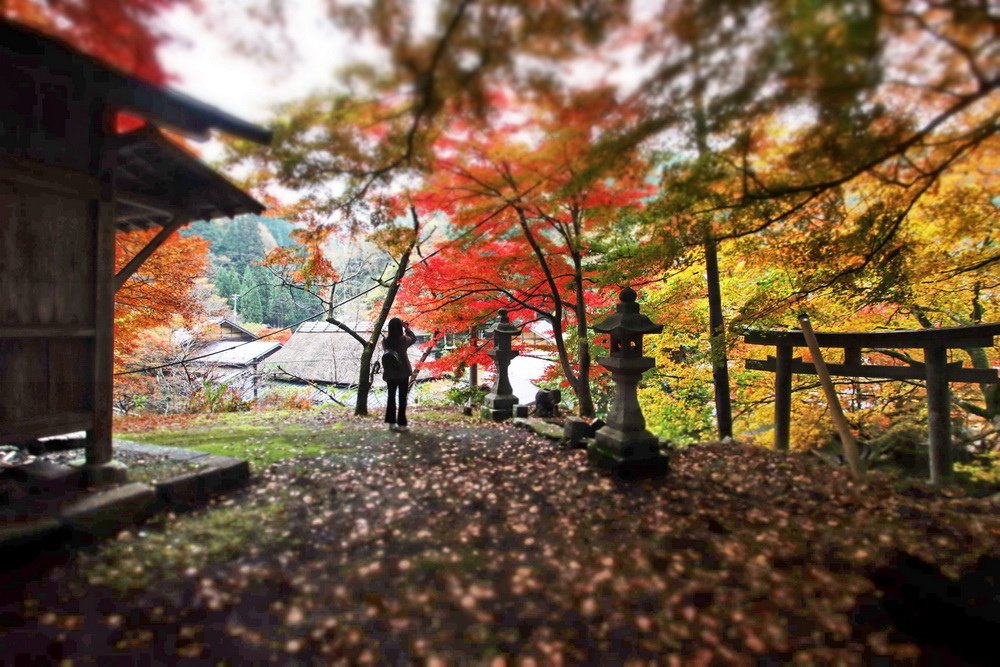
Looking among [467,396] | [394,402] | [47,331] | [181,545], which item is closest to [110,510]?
[181,545]

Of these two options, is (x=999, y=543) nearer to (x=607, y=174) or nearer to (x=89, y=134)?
(x=607, y=174)

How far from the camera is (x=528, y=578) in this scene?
3125 mm

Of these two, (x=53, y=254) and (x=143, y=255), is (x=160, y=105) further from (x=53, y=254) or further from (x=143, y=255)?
(x=53, y=254)

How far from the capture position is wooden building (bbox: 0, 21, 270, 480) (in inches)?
145

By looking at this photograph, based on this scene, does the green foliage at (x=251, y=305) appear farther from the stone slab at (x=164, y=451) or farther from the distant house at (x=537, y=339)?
the stone slab at (x=164, y=451)

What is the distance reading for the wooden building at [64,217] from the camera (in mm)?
3674

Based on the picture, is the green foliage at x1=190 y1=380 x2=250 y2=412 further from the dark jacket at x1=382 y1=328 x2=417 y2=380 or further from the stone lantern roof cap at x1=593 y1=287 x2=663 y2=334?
the stone lantern roof cap at x1=593 y1=287 x2=663 y2=334

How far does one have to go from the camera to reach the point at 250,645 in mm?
2420

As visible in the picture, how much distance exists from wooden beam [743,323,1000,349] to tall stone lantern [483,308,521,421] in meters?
4.50

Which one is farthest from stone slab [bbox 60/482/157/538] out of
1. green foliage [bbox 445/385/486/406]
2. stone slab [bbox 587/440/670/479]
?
green foliage [bbox 445/385/486/406]

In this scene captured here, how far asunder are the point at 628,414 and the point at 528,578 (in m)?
2.88

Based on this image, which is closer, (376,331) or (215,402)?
(376,331)

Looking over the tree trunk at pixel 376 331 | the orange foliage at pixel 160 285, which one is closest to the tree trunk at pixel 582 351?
the tree trunk at pixel 376 331

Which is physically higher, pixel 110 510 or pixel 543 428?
pixel 110 510
